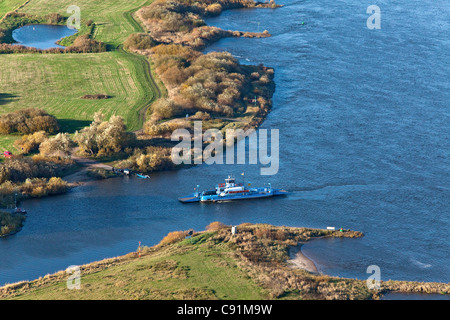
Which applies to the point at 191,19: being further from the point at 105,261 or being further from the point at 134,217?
the point at 105,261

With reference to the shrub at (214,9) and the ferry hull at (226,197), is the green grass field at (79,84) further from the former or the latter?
the shrub at (214,9)

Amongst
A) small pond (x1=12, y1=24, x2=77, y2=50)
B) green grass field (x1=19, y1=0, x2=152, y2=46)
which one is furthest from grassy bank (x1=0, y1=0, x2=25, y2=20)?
small pond (x1=12, y1=24, x2=77, y2=50)

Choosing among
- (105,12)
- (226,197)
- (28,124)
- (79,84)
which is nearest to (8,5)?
(105,12)

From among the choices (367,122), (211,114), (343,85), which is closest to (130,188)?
(211,114)

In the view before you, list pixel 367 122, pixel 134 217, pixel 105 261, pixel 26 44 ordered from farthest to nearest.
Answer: pixel 26 44 → pixel 367 122 → pixel 134 217 → pixel 105 261

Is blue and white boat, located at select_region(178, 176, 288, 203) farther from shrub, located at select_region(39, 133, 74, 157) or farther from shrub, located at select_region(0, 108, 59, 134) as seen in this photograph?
shrub, located at select_region(0, 108, 59, 134)

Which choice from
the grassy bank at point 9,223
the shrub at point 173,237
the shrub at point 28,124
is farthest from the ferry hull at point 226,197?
the shrub at point 28,124

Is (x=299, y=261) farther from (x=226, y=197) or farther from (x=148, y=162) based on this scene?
(x=148, y=162)
